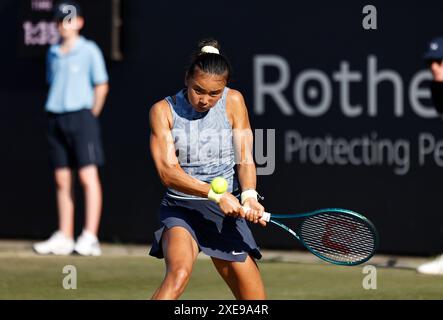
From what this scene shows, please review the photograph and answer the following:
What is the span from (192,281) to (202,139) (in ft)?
9.07

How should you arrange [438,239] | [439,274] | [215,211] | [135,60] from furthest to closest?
1. [135,60]
2. [438,239]
3. [439,274]
4. [215,211]

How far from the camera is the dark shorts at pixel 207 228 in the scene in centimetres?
674

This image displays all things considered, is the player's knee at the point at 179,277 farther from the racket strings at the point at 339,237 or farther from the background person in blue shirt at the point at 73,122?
the background person in blue shirt at the point at 73,122

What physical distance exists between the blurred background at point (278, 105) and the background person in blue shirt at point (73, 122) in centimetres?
36

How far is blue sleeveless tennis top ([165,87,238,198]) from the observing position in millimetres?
6754

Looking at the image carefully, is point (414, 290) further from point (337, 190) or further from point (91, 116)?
point (91, 116)

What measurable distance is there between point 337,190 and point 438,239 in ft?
2.87

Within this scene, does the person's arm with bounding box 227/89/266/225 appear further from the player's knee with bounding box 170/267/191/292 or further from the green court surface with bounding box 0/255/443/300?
the green court surface with bounding box 0/255/443/300

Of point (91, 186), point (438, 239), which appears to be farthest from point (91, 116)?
point (438, 239)

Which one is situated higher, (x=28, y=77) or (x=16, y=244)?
(x=28, y=77)

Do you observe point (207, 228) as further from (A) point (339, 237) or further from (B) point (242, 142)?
(A) point (339, 237)

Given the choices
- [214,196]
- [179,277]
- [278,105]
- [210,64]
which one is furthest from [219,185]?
[278,105]

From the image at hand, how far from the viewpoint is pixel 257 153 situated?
9.92m

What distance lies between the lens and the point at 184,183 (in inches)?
261
